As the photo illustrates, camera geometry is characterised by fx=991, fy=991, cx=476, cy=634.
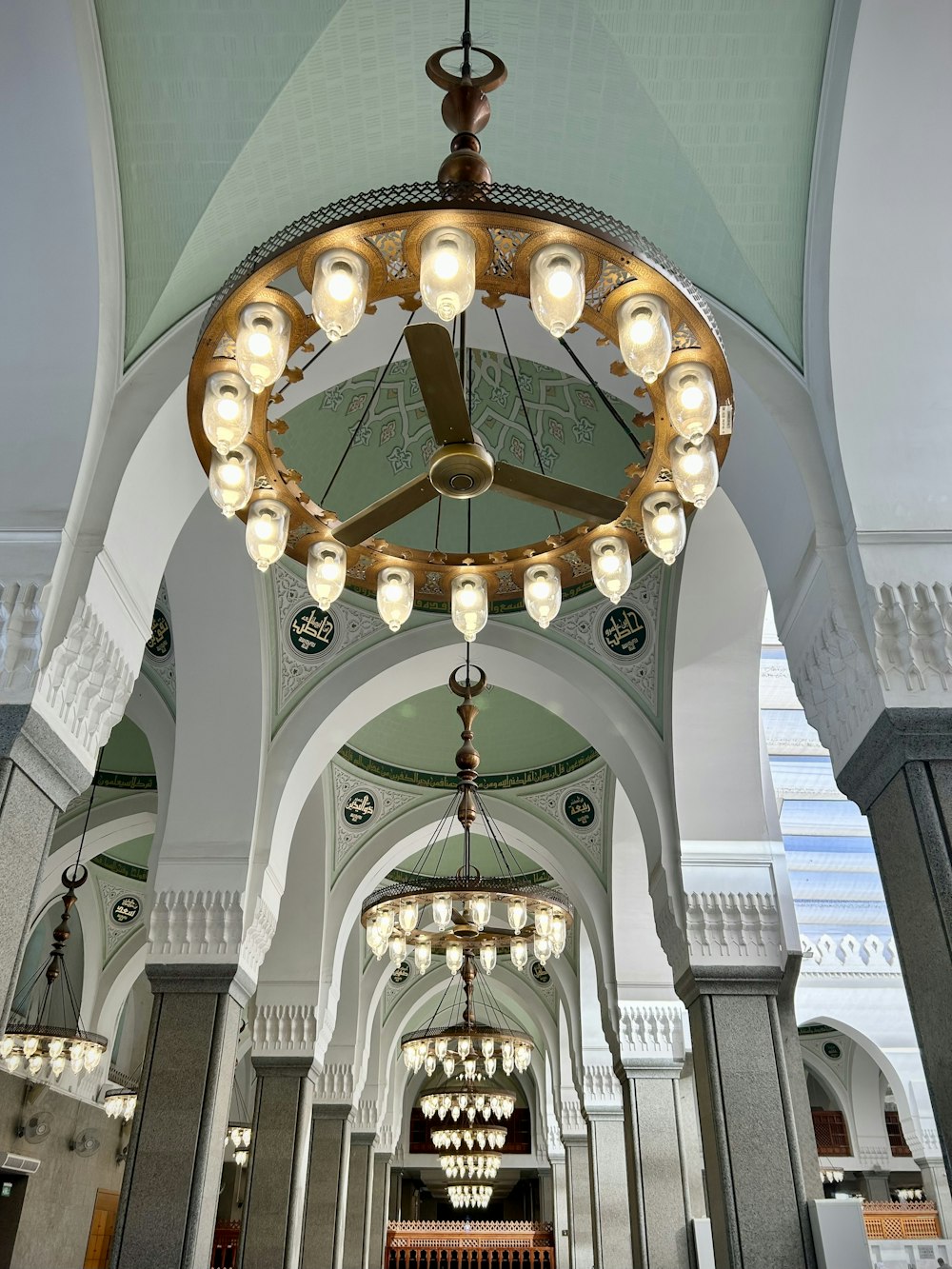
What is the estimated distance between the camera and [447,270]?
Answer: 95.0 inches

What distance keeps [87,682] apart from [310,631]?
3334 millimetres

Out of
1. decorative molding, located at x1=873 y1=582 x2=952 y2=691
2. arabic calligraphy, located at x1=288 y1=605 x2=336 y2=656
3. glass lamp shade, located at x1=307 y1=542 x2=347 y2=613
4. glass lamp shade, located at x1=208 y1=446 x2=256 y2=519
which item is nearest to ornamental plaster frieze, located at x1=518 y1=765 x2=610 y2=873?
arabic calligraphy, located at x1=288 y1=605 x2=336 y2=656

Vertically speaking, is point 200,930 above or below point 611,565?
below

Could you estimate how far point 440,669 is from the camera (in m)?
7.60

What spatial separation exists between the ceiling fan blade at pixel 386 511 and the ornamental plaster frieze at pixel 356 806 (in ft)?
21.2

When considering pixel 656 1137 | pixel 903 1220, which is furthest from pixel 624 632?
pixel 903 1220

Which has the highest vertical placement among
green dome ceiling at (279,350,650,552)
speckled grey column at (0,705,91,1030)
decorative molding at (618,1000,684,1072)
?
green dome ceiling at (279,350,650,552)

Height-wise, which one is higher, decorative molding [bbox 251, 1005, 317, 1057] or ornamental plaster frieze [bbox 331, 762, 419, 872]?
ornamental plaster frieze [bbox 331, 762, 419, 872]

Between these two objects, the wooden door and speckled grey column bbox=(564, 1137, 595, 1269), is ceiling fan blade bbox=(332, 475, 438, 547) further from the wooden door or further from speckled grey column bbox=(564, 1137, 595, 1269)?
Answer: the wooden door

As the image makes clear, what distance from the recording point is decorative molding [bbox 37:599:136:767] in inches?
138

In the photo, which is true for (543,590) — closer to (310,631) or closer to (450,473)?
(450,473)

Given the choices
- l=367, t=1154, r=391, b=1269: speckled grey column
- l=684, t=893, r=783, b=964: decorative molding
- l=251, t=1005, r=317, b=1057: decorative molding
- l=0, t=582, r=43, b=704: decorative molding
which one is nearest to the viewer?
l=0, t=582, r=43, b=704: decorative molding

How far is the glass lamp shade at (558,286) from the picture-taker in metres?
2.46

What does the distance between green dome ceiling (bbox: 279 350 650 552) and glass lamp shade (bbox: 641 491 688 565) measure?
3.12m
